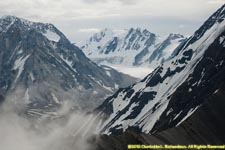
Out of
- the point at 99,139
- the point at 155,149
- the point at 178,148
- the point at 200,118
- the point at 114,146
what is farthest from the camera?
the point at 200,118

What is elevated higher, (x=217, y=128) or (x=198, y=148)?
(x=198, y=148)

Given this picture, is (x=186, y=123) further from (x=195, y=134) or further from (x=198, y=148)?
(x=198, y=148)

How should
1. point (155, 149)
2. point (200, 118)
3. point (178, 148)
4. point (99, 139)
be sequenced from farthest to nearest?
point (200, 118) < point (99, 139) < point (178, 148) < point (155, 149)

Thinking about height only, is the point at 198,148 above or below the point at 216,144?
above

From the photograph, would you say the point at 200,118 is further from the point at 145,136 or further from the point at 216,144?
the point at 145,136

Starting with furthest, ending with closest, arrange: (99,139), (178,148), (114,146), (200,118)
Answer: (200,118), (99,139), (114,146), (178,148)

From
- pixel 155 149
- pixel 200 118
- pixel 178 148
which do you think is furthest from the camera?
pixel 200 118

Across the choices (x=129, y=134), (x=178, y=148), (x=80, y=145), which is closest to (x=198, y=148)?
(x=178, y=148)

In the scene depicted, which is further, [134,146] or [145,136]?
[145,136]

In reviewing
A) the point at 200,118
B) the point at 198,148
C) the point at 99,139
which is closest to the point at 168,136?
the point at 198,148
